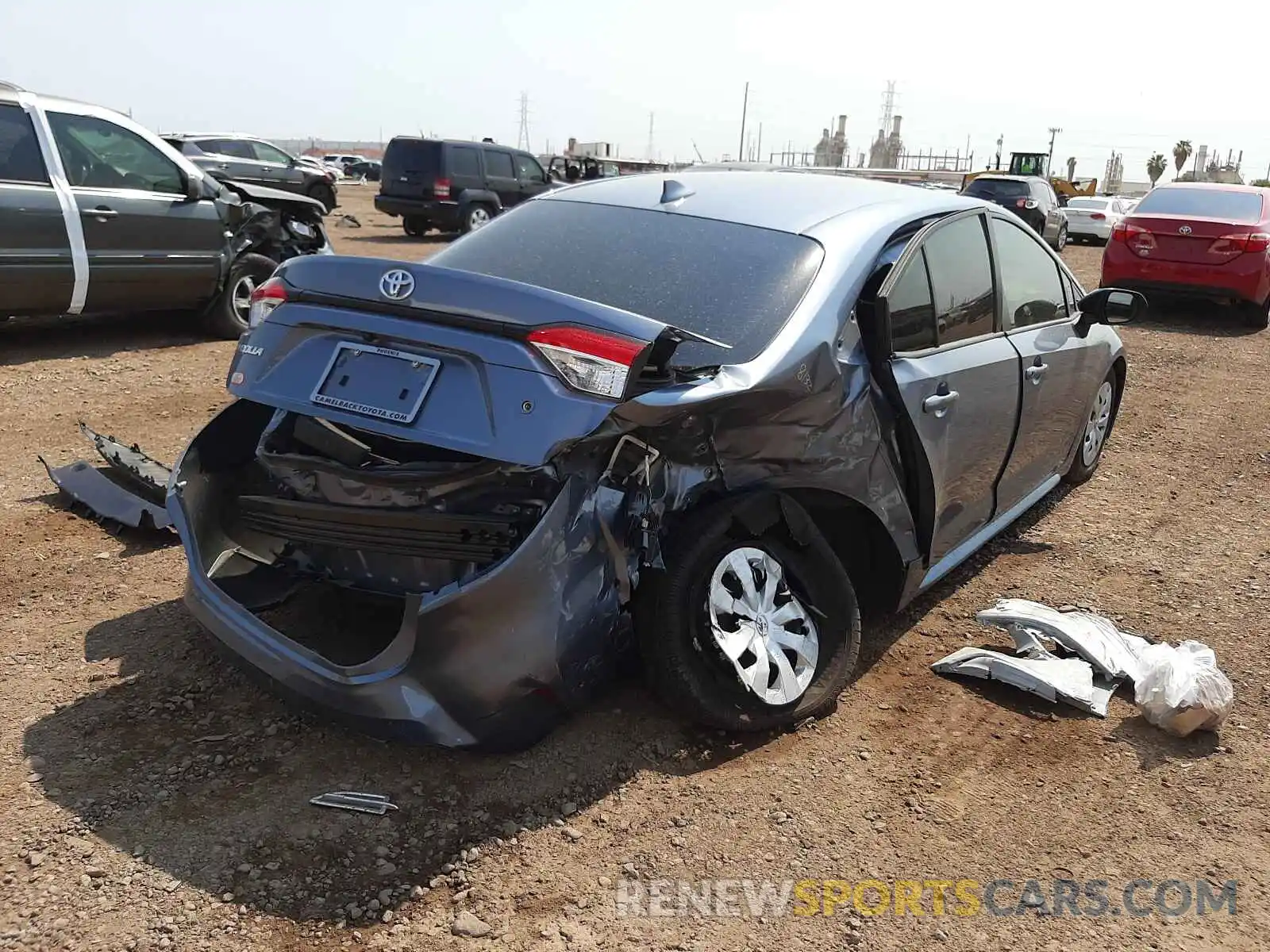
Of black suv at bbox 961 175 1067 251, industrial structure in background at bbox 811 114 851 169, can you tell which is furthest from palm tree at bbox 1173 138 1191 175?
black suv at bbox 961 175 1067 251

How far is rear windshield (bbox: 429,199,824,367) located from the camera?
3178mm

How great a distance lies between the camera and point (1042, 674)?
11.7 ft

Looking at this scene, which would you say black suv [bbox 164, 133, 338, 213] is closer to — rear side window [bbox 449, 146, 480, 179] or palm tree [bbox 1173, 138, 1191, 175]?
rear side window [bbox 449, 146, 480, 179]

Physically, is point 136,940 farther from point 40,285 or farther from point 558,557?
point 40,285

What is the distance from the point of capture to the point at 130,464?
468 cm

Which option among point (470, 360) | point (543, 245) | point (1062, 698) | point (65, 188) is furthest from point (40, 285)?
point (1062, 698)

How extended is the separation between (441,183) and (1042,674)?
18.1 m

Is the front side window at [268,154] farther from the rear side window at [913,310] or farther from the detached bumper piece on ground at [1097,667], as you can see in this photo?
the detached bumper piece on ground at [1097,667]

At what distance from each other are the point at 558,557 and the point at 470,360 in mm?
558

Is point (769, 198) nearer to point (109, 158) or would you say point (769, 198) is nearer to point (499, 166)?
point (109, 158)

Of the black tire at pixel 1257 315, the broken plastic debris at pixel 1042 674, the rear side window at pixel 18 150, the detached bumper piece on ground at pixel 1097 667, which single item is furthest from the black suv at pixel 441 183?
the broken plastic debris at pixel 1042 674

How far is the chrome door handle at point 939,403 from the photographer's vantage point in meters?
3.56

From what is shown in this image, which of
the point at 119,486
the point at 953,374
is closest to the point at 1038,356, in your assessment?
the point at 953,374

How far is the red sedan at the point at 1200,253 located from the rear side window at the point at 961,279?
853 centimetres
